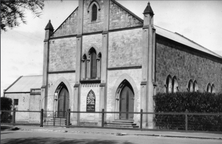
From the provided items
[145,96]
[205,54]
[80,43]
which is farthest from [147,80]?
[205,54]

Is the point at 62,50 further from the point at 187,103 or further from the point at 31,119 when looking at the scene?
the point at 187,103

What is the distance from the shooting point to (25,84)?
4744 cm

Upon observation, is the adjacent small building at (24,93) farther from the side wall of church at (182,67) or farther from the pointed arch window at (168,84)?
the side wall of church at (182,67)

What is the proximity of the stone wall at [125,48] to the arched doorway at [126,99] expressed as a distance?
180cm

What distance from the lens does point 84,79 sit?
1164 inches

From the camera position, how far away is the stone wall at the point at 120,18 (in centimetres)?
2733

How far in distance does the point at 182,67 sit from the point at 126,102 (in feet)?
25.3

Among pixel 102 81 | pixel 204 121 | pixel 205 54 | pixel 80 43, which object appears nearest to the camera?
pixel 204 121

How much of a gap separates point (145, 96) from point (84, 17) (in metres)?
9.95

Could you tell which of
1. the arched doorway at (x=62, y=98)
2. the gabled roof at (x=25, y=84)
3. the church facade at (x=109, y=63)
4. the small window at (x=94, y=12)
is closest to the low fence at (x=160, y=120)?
the church facade at (x=109, y=63)

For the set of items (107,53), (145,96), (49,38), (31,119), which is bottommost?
(31,119)

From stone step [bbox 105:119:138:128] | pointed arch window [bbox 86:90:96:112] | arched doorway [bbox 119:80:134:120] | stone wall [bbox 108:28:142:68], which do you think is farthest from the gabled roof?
stone step [bbox 105:119:138:128]

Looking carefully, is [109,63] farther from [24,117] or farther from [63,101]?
[24,117]

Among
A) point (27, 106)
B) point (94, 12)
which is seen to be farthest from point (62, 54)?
point (27, 106)
